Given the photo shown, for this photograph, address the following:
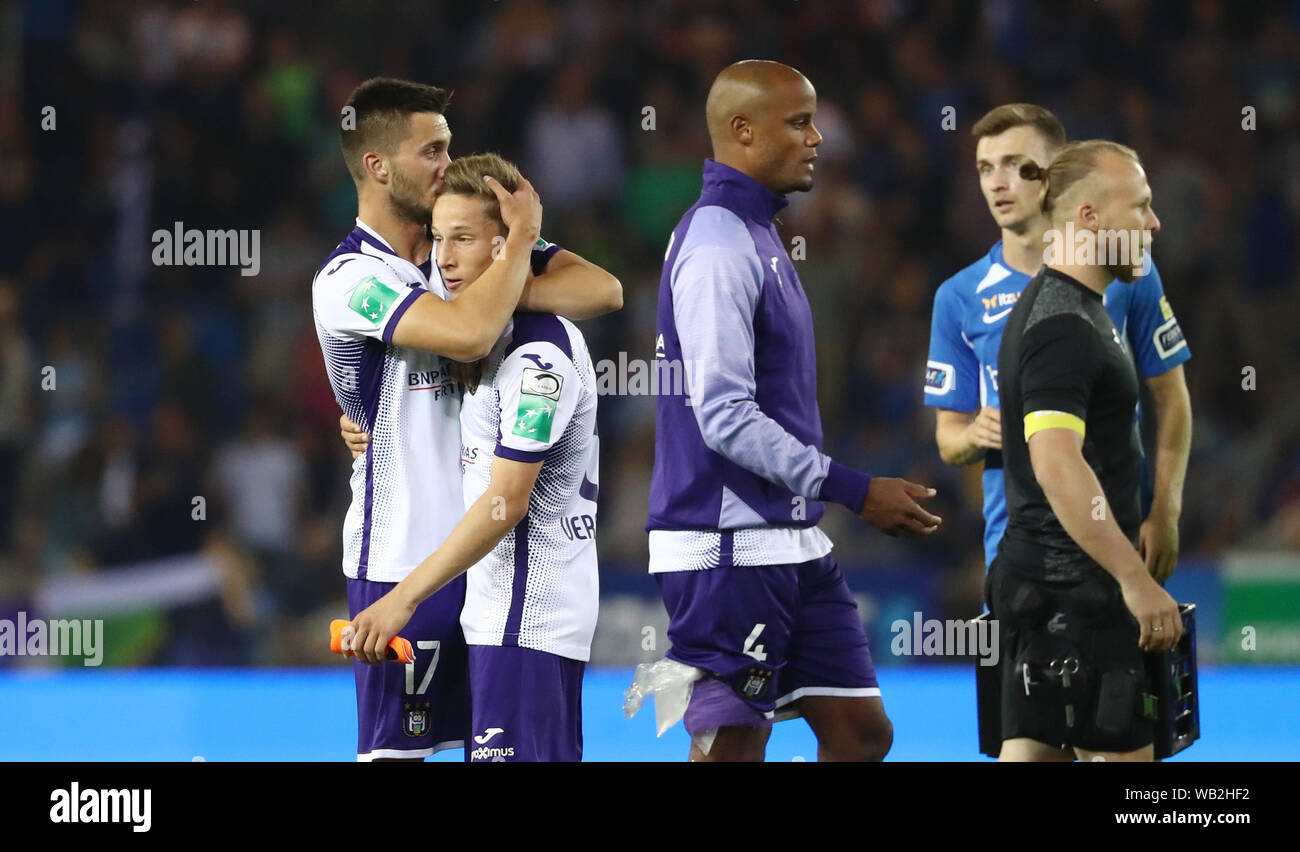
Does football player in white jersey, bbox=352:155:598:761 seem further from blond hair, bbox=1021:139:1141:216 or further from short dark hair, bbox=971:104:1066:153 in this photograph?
short dark hair, bbox=971:104:1066:153

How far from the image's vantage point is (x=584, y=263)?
13.3 feet

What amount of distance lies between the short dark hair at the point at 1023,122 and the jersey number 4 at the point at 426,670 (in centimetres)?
258

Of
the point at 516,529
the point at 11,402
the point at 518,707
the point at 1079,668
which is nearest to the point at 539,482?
the point at 516,529

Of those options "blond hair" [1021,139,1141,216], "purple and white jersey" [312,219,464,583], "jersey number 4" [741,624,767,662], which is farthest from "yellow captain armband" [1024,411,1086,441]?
"purple and white jersey" [312,219,464,583]

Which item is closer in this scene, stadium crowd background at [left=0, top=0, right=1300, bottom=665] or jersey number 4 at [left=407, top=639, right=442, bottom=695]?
jersey number 4 at [left=407, top=639, right=442, bottom=695]

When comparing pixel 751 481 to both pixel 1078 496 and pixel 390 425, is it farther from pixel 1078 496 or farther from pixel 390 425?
pixel 390 425

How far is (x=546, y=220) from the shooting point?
10.3 metres

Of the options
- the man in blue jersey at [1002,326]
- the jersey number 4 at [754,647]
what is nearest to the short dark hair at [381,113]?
the jersey number 4 at [754,647]

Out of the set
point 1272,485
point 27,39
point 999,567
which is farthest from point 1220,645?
point 27,39

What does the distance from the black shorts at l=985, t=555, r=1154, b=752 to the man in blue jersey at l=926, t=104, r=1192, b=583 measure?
2.81 feet

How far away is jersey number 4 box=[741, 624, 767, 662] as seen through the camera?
160 inches

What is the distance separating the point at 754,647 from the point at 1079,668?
2.64 ft
